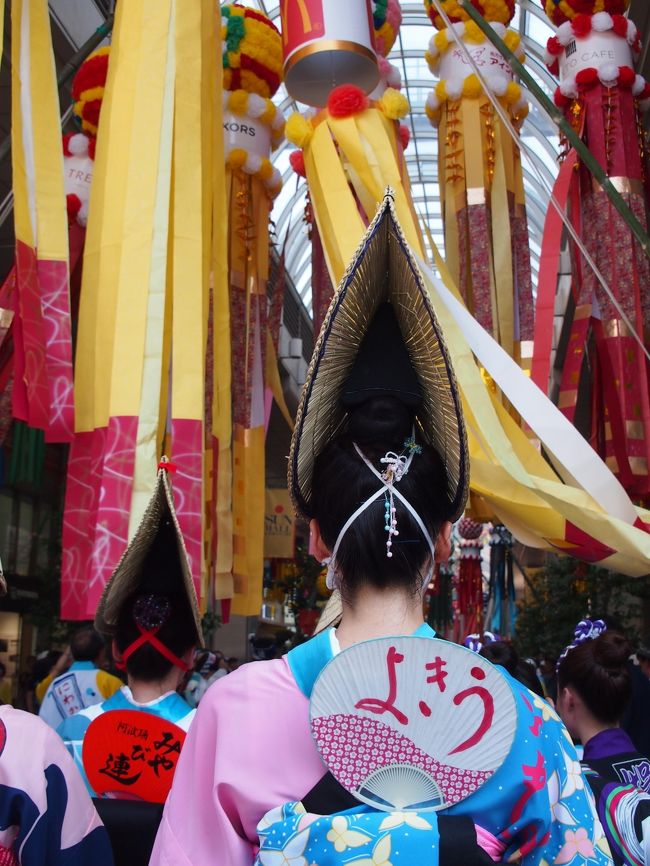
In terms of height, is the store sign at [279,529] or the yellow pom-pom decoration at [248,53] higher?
the yellow pom-pom decoration at [248,53]

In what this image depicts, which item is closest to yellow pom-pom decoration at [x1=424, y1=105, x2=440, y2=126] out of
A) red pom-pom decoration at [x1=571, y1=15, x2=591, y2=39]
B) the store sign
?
red pom-pom decoration at [x1=571, y1=15, x2=591, y2=39]

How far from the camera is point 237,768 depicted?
105 centimetres

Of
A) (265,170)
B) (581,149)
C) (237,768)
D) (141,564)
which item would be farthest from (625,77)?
(237,768)

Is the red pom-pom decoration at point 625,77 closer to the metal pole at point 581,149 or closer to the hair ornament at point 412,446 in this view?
the metal pole at point 581,149

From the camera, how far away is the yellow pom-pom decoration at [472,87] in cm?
434

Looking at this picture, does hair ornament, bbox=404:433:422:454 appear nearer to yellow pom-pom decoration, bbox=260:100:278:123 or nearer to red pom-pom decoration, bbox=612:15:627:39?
yellow pom-pom decoration, bbox=260:100:278:123

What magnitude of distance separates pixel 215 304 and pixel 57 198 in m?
0.63

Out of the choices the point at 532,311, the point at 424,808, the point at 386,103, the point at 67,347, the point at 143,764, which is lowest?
the point at 143,764

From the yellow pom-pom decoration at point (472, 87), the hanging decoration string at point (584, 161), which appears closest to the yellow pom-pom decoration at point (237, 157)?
the yellow pom-pom decoration at point (472, 87)

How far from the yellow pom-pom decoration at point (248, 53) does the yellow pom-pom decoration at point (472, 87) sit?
96 centimetres

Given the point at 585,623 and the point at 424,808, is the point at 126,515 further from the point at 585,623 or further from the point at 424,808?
the point at 424,808

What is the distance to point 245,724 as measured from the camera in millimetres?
1077

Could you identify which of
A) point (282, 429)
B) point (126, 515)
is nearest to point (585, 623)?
point (126, 515)

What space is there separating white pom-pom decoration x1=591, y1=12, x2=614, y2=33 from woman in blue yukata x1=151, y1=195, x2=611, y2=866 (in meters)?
3.87
